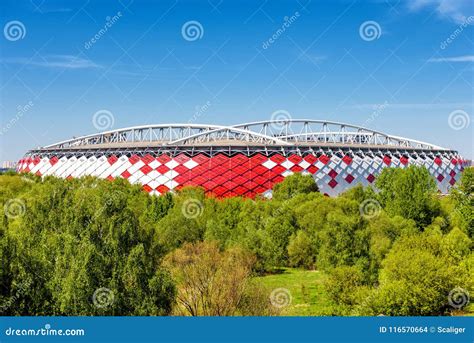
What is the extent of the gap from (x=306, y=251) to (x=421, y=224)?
23.4 ft

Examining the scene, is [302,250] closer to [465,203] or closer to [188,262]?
[465,203]

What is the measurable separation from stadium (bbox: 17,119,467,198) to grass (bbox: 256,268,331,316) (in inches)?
668

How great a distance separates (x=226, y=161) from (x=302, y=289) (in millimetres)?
24510

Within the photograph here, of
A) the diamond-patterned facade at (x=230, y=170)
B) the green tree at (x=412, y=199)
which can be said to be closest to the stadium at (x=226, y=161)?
the diamond-patterned facade at (x=230, y=170)

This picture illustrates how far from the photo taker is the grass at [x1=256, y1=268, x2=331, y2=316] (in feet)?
58.7

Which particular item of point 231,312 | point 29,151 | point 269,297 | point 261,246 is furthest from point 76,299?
point 29,151

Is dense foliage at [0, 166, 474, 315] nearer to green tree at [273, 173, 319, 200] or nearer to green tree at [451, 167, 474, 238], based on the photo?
green tree at [451, 167, 474, 238]

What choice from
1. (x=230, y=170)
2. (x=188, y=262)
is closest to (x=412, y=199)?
(x=188, y=262)

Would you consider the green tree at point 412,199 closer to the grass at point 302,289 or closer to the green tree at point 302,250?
the green tree at point 302,250

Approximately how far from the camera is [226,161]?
144 feet

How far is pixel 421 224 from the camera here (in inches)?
1125

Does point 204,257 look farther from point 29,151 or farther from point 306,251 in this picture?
point 29,151

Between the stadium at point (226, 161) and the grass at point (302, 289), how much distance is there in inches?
668

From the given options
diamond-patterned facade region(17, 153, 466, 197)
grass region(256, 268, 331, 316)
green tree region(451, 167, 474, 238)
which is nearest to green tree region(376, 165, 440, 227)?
green tree region(451, 167, 474, 238)
